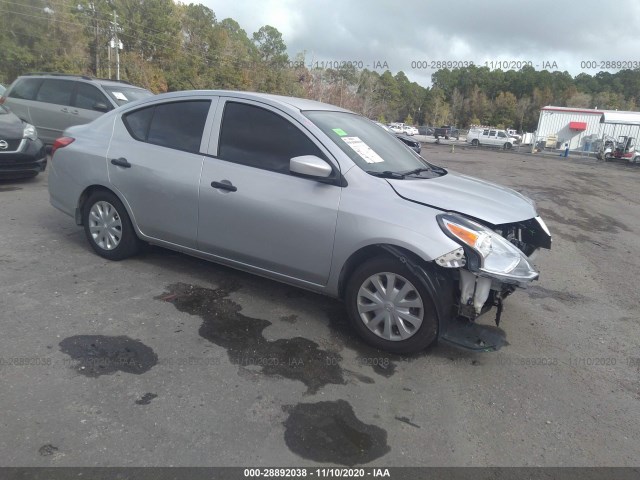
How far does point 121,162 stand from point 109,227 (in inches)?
27.5

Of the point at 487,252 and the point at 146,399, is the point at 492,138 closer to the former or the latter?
the point at 487,252

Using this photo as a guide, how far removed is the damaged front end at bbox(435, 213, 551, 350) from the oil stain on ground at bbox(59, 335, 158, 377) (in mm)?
2094

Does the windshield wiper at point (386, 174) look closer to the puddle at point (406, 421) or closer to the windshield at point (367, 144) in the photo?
the windshield at point (367, 144)

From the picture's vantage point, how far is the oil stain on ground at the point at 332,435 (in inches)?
98.3

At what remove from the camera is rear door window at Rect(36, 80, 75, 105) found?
1007 centimetres

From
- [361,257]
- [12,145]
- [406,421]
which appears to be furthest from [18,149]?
[406,421]

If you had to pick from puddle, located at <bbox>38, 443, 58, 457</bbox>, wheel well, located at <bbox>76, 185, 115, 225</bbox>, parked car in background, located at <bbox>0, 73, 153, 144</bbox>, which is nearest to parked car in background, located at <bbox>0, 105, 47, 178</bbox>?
parked car in background, located at <bbox>0, 73, 153, 144</bbox>

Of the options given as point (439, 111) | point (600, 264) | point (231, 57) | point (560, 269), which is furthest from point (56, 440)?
point (439, 111)

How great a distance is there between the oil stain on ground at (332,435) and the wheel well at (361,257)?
3.41 ft

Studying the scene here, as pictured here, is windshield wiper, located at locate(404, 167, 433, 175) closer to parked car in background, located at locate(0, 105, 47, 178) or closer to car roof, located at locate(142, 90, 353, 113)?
car roof, located at locate(142, 90, 353, 113)

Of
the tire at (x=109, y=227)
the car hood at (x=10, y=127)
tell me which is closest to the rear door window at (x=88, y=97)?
the car hood at (x=10, y=127)

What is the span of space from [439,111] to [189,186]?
96.7 meters

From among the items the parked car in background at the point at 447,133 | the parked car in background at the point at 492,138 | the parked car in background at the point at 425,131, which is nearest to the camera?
the parked car in background at the point at 492,138

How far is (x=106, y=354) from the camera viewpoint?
3.24 meters
